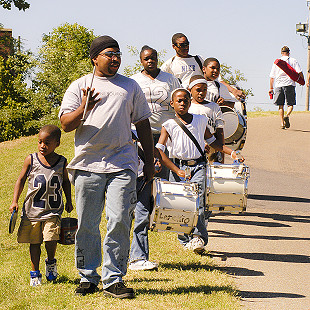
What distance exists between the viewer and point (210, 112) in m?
8.54

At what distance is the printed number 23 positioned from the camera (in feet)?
21.0

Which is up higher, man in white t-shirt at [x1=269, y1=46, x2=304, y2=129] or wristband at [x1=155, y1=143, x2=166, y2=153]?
man in white t-shirt at [x1=269, y1=46, x2=304, y2=129]

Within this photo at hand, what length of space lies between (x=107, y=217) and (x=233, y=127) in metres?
4.40

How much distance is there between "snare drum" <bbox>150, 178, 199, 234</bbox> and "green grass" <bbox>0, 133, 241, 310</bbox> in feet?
1.61

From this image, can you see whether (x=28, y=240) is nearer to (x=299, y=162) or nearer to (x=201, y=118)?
(x=201, y=118)

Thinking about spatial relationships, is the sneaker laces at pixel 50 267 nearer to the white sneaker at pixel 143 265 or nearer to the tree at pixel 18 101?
the white sneaker at pixel 143 265

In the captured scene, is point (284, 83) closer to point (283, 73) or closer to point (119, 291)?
point (283, 73)

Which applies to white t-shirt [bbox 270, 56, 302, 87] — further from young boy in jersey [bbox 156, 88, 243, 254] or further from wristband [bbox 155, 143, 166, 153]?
wristband [bbox 155, 143, 166, 153]

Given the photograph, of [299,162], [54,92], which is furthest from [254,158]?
[54,92]

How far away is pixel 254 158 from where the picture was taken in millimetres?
16891

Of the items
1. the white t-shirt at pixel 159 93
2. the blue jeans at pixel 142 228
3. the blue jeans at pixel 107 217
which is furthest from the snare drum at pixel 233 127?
the blue jeans at pixel 107 217

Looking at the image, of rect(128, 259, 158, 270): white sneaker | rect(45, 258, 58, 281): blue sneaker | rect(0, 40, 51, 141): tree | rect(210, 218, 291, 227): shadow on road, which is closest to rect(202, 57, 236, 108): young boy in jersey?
rect(210, 218, 291, 227): shadow on road

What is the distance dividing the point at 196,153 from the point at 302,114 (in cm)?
1824

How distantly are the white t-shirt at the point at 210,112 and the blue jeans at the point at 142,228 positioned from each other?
1647mm
